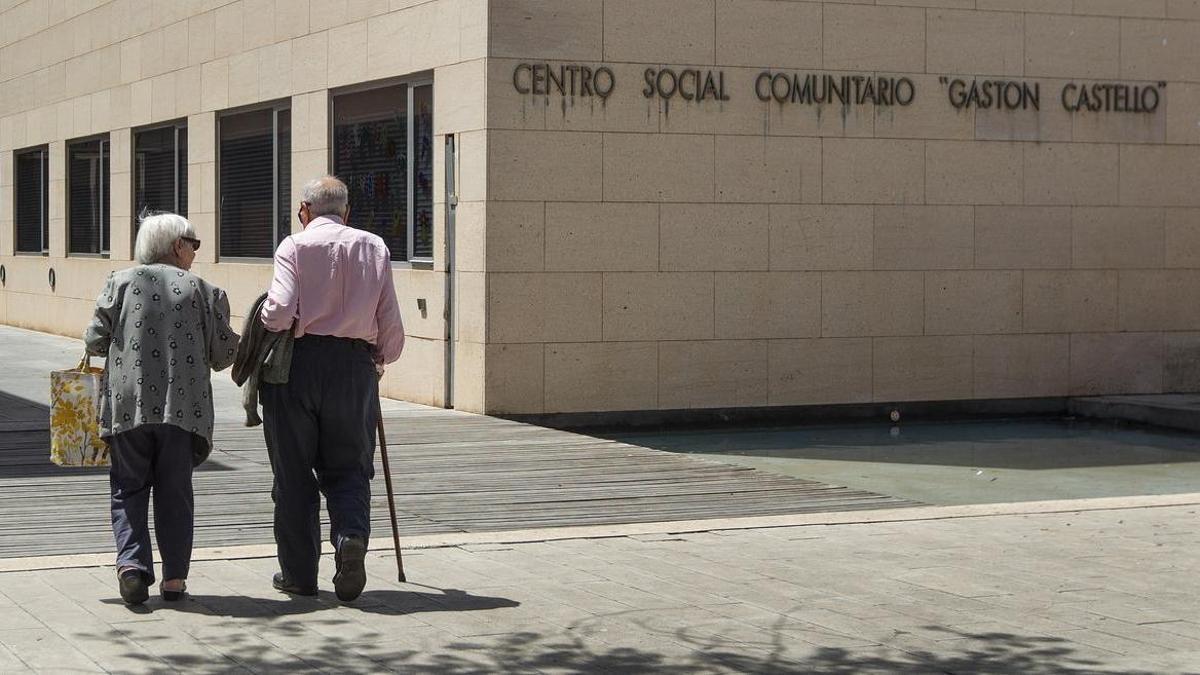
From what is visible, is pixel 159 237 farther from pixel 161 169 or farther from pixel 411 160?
pixel 161 169

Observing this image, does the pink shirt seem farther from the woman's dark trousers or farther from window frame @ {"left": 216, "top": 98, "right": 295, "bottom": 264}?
window frame @ {"left": 216, "top": 98, "right": 295, "bottom": 264}

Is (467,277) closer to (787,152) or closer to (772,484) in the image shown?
(787,152)

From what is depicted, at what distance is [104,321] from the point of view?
24.7ft

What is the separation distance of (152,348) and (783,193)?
Result: 9087 millimetres

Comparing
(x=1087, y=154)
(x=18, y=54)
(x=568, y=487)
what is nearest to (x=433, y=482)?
(x=568, y=487)

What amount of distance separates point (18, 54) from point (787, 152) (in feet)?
55.7

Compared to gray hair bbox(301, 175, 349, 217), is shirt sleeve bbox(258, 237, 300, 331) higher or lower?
lower

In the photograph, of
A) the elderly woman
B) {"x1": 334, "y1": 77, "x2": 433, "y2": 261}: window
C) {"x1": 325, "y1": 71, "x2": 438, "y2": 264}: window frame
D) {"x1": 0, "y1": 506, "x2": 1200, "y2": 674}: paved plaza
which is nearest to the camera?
{"x1": 0, "y1": 506, "x2": 1200, "y2": 674}: paved plaza

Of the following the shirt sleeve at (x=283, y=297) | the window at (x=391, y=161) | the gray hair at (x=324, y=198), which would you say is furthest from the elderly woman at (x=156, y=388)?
the window at (x=391, y=161)

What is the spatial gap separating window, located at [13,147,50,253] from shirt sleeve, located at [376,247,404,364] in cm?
2105

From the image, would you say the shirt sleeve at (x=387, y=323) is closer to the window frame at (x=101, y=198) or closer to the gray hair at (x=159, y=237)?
the gray hair at (x=159, y=237)

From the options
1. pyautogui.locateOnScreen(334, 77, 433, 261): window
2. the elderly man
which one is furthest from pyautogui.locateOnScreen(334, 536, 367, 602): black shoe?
pyautogui.locateOnScreen(334, 77, 433, 261): window

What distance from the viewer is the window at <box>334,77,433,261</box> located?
52.4ft

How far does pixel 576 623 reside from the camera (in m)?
7.21
